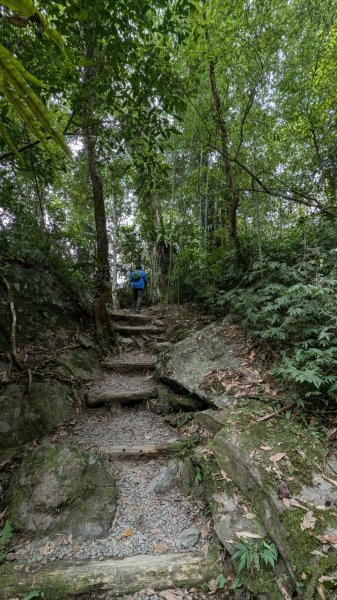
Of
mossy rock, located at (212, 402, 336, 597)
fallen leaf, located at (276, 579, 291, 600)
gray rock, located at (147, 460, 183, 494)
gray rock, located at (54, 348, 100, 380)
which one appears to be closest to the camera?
fallen leaf, located at (276, 579, 291, 600)

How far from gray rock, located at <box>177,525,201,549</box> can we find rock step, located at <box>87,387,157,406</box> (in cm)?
193

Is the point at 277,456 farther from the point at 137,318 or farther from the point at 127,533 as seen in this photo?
the point at 137,318

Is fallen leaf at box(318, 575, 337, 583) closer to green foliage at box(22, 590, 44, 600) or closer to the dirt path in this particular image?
the dirt path

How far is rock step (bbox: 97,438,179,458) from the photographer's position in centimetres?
307

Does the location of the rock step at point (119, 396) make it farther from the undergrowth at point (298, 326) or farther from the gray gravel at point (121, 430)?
the undergrowth at point (298, 326)

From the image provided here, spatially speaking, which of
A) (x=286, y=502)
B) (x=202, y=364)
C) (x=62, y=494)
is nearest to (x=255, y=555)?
(x=286, y=502)

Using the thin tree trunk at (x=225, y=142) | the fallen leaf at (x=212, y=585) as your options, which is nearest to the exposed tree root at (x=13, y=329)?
the fallen leaf at (x=212, y=585)

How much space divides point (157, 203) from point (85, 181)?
10.2 ft

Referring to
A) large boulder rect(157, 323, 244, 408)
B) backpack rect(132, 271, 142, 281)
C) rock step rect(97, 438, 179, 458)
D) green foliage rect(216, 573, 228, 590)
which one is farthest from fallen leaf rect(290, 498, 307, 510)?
backpack rect(132, 271, 142, 281)

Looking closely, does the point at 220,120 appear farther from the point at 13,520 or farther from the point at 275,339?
the point at 13,520

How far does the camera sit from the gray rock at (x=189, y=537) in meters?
2.23

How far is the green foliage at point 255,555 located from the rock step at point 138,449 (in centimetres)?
122

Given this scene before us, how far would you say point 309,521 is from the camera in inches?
74.6

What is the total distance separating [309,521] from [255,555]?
438 mm
